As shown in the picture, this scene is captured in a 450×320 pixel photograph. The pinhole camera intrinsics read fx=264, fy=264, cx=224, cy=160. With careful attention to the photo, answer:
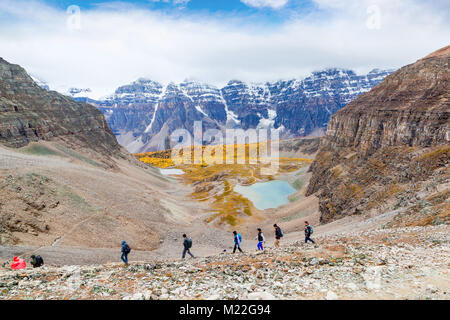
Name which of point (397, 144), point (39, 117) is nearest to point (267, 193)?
point (397, 144)

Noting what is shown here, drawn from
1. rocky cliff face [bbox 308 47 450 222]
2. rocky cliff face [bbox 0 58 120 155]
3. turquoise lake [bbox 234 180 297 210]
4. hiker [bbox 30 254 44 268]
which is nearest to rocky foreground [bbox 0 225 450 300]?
hiker [bbox 30 254 44 268]

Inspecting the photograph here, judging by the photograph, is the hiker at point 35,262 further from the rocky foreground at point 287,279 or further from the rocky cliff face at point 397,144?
the rocky cliff face at point 397,144

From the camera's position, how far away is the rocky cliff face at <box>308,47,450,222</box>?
49000mm

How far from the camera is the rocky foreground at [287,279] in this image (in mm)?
12445

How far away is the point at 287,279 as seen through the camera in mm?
14734

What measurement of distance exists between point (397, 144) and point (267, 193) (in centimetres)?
6510

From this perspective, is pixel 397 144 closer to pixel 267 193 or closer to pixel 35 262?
pixel 267 193

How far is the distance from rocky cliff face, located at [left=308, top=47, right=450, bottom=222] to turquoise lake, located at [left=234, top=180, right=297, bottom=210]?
68.8 feet

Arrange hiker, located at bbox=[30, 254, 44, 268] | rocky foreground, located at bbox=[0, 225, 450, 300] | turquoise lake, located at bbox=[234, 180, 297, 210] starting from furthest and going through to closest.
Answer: turquoise lake, located at bbox=[234, 180, 297, 210]
hiker, located at bbox=[30, 254, 44, 268]
rocky foreground, located at bbox=[0, 225, 450, 300]

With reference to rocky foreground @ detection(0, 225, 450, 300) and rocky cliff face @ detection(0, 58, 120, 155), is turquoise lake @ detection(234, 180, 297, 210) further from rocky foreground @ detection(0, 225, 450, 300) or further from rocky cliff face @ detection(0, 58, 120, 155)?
rocky foreground @ detection(0, 225, 450, 300)

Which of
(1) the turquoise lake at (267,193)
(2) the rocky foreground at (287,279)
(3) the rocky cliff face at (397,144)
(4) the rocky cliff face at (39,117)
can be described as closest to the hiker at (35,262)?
(2) the rocky foreground at (287,279)
